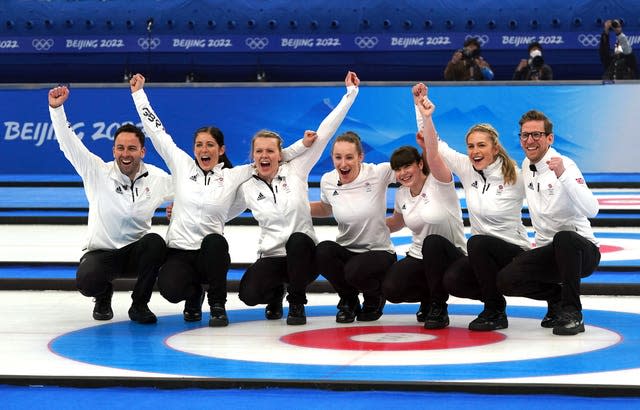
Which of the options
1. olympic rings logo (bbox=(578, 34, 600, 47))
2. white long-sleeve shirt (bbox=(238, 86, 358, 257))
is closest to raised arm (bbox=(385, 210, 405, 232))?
white long-sleeve shirt (bbox=(238, 86, 358, 257))

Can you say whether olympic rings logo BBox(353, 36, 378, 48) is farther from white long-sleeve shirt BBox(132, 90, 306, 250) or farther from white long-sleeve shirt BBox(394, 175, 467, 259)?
white long-sleeve shirt BBox(394, 175, 467, 259)

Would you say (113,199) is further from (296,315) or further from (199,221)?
(296,315)

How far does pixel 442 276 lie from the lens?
5.81m

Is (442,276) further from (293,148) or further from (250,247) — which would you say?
(250,247)

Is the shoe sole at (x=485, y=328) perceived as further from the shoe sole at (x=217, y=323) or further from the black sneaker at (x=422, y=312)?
the shoe sole at (x=217, y=323)

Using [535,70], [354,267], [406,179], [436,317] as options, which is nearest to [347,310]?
[354,267]

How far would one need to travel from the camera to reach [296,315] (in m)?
6.00

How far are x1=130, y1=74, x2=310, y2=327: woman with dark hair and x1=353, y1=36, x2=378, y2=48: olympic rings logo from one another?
14327 mm

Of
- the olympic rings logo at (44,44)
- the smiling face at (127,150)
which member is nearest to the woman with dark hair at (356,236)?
the smiling face at (127,150)

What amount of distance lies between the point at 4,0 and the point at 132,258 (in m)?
16.4

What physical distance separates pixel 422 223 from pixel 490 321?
62cm

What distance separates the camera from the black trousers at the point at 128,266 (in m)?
6.08

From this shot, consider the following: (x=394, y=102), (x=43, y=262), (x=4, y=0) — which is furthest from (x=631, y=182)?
(x=4, y=0)

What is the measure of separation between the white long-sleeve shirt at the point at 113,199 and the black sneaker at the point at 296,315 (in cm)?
99
